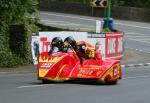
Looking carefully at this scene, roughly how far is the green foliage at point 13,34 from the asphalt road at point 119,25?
1323cm

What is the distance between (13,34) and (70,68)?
885 centimetres

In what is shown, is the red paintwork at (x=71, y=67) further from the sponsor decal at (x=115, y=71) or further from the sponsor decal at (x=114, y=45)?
the sponsor decal at (x=114, y=45)

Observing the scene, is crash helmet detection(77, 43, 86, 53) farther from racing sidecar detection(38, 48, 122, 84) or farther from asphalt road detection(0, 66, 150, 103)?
asphalt road detection(0, 66, 150, 103)

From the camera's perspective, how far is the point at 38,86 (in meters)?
17.6

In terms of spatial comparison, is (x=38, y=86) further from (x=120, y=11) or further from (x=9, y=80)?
(x=120, y=11)

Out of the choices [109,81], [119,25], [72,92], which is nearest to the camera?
[72,92]

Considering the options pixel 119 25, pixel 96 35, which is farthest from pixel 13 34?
pixel 119 25

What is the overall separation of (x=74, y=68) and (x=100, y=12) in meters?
42.5

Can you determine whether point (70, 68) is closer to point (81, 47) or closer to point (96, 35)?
point (81, 47)

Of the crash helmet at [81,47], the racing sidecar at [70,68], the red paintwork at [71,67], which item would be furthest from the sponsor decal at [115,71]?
the crash helmet at [81,47]

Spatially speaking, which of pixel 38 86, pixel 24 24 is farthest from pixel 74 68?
pixel 24 24

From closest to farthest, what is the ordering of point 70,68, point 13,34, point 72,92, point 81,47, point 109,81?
point 72,92 < point 70,68 < point 81,47 < point 109,81 < point 13,34

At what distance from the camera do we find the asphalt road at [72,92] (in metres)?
14.4

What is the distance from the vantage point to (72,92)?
16.1m
